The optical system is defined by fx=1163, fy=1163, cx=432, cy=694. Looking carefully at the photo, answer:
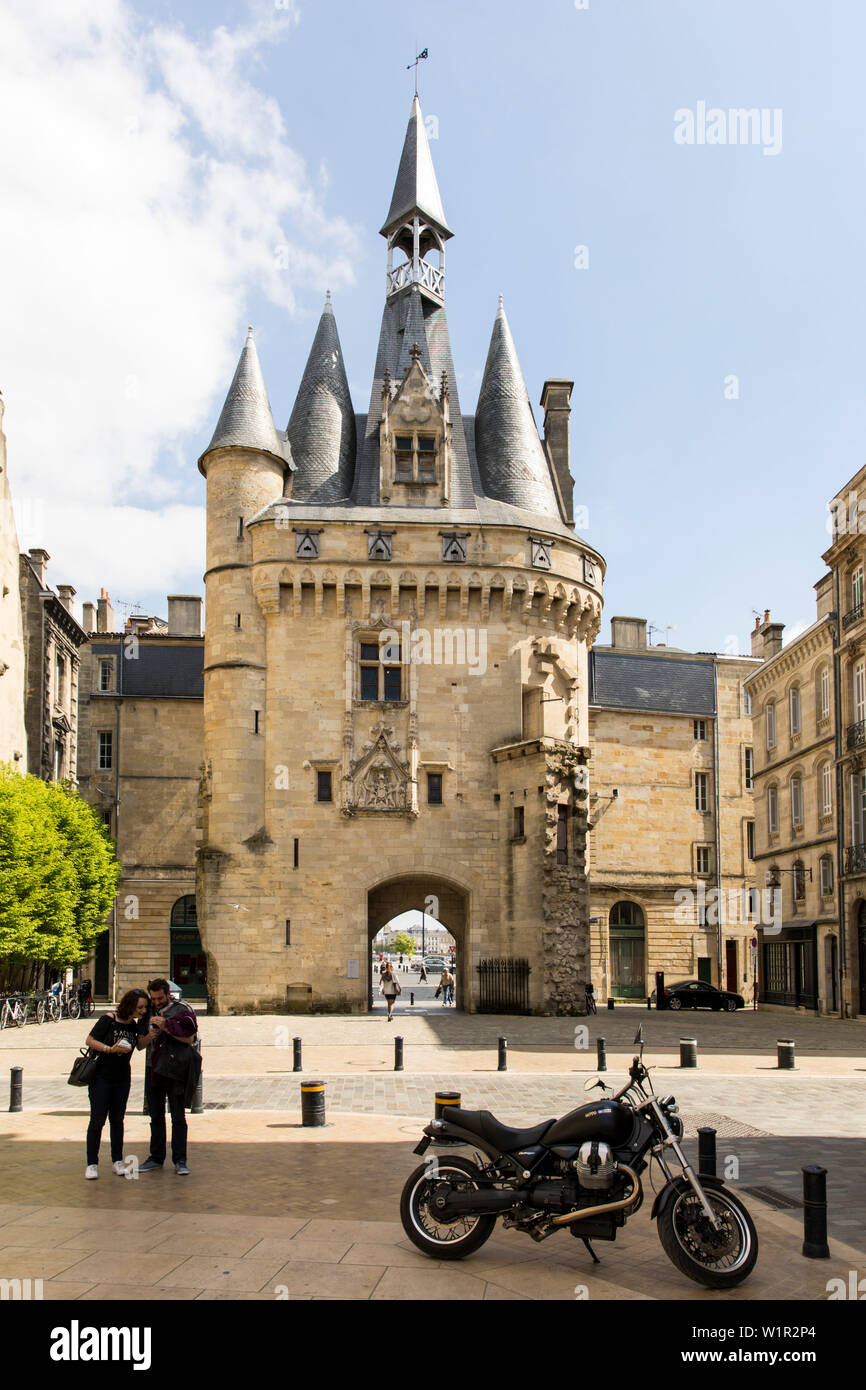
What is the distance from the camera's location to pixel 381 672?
111 feet

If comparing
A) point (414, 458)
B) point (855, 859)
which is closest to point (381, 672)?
point (414, 458)

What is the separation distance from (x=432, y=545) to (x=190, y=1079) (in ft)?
83.4

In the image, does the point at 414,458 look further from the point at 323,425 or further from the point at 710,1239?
the point at 710,1239

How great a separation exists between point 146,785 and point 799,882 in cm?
2459

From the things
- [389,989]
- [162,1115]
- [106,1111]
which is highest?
[106,1111]

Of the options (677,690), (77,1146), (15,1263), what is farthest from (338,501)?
(15,1263)

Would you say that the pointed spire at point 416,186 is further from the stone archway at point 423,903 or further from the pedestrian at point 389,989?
the pedestrian at point 389,989

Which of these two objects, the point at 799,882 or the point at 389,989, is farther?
the point at 799,882

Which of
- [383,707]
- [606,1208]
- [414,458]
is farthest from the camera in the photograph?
[414,458]

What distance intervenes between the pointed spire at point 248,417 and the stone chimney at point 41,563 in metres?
8.02

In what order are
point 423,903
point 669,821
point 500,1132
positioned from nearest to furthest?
point 500,1132
point 423,903
point 669,821

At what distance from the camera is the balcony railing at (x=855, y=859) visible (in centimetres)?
3147

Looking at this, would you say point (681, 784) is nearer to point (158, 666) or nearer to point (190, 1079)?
point (158, 666)

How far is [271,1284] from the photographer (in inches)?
257
